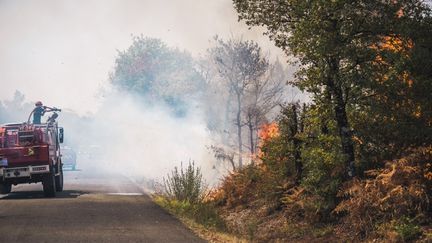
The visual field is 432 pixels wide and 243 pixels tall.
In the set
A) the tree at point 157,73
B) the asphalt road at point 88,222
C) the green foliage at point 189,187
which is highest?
the tree at point 157,73

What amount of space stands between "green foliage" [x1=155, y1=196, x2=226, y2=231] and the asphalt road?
1.34ft

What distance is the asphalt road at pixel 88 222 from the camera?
1116 centimetres

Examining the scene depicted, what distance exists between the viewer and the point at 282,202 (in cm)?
1412

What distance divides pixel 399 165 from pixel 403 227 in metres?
1.19

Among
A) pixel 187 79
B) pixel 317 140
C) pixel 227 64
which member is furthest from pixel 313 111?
pixel 187 79

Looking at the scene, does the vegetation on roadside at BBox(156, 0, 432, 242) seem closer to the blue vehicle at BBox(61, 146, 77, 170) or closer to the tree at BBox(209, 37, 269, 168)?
the tree at BBox(209, 37, 269, 168)

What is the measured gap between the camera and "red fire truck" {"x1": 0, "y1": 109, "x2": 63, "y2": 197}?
19.5 m

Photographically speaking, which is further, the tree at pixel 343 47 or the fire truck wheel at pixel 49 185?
the fire truck wheel at pixel 49 185

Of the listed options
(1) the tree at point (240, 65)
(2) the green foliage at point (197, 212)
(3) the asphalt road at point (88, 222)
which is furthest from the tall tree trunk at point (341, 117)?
(1) the tree at point (240, 65)

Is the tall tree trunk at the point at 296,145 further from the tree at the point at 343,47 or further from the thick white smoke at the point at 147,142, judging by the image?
the thick white smoke at the point at 147,142

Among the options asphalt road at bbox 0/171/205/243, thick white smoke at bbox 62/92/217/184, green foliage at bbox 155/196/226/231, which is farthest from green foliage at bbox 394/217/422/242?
thick white smoke at bbox 62/92/217/184

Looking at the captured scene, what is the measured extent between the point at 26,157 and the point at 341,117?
12.0m

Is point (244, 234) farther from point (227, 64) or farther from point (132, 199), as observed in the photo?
point (227, 64)

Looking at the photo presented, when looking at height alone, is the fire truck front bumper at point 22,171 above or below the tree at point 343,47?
below
